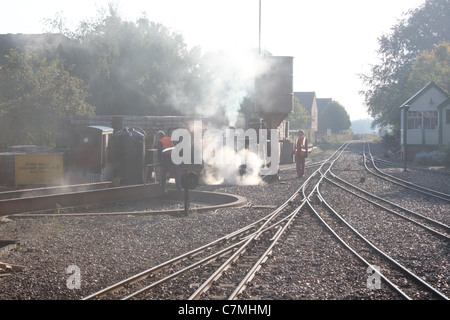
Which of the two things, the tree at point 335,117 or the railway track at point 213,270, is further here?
the tree at point 335,117

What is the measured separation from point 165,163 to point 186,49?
21843 mm

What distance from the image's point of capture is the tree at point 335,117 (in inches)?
3711

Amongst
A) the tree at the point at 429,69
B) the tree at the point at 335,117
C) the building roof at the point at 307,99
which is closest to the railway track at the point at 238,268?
the tree at the point at 429,69

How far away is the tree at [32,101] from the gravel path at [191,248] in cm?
1151

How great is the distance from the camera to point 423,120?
108ft

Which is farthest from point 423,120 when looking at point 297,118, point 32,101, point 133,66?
point 32,101

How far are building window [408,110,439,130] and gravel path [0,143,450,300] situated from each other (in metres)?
22.4

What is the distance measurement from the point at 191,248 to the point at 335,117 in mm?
90474

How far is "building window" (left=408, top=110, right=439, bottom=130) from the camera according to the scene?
32469 mm

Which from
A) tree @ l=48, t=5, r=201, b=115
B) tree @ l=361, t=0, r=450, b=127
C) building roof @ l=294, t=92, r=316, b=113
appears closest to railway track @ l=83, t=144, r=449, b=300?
tree @ l=48, t=5, r=201, b=115

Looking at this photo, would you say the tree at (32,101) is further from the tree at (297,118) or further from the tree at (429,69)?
the tree at (297,118)

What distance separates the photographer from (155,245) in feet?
25.7

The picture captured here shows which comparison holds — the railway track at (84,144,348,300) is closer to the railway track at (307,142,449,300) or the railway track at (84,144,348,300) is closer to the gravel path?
the gravel path
